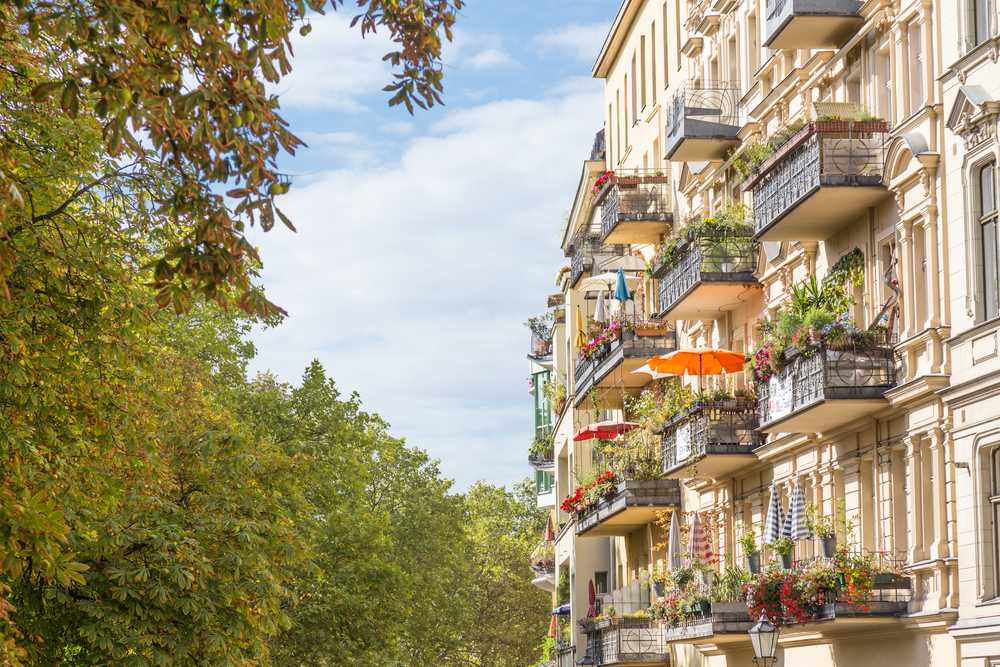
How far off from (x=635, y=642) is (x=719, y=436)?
335 inches

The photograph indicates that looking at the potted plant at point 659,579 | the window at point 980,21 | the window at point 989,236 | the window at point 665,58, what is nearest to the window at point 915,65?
the window at point 980,21

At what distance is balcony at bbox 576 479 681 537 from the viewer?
32.6 meters

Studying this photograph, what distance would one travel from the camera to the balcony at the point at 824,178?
67.8 feet

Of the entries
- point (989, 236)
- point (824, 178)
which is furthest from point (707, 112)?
point (989, 236)

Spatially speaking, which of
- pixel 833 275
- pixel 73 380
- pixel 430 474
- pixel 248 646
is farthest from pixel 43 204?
pixel 430 474

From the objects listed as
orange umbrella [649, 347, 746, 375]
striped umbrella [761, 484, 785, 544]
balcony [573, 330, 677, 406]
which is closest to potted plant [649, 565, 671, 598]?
striped umbrella [761, 484, 785, 544]

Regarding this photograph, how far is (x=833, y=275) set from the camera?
2269 cm

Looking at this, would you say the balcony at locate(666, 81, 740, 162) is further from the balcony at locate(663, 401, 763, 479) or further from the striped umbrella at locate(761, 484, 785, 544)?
the striped umbrella at locate(761, 484, 785, 544)

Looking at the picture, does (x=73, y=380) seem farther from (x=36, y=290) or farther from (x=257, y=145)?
(x=257, y=145)

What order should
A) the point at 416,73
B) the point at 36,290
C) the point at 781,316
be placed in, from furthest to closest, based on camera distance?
the point at 781,316, the point at 36,290, the point at 416,73

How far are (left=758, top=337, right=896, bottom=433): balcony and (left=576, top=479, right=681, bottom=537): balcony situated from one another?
10883 mm

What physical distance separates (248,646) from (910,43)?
12511 millimetres

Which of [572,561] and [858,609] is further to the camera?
[572,561]

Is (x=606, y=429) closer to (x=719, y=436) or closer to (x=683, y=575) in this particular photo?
(x=719, y=436)
